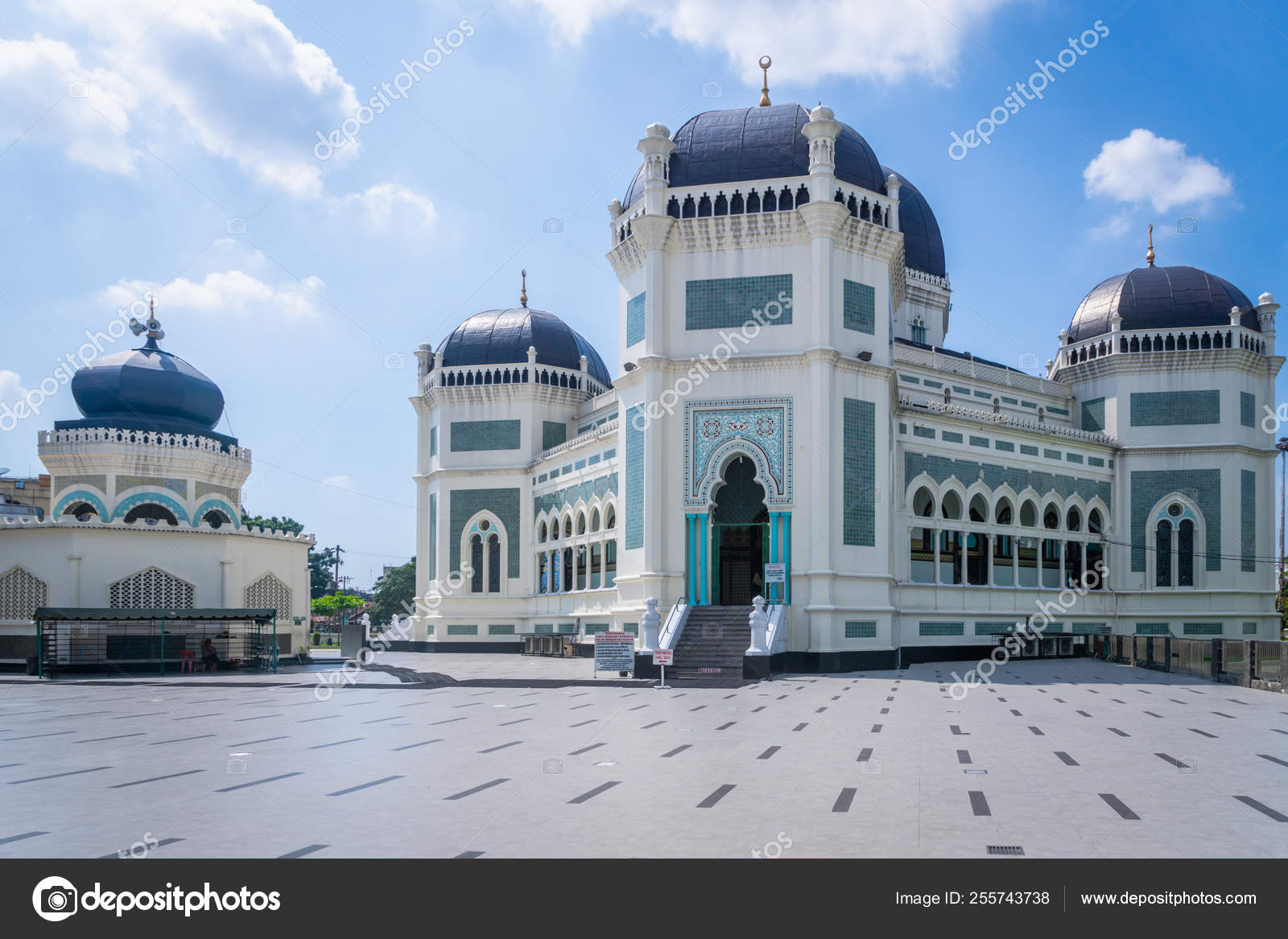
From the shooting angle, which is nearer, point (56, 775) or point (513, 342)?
point (56, 775)

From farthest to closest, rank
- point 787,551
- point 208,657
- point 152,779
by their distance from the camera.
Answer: point 208,657, point 787,551, point 152,779

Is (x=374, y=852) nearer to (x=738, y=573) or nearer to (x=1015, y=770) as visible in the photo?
(x=1015, y=770)

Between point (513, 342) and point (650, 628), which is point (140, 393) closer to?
point (513, 342)

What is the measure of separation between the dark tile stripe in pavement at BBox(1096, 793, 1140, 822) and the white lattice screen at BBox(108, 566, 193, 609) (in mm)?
30165

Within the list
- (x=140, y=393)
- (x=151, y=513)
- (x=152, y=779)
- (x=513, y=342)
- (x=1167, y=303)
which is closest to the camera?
(x=152, y=779)

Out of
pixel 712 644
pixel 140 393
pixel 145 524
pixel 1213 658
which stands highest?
pixel 140 393

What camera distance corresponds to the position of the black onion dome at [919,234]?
4359 centimetres

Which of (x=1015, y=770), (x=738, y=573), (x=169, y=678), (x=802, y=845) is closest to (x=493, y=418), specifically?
(x=738, y=573)

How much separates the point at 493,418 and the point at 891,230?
20121 mm

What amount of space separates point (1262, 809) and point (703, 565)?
68.8ft

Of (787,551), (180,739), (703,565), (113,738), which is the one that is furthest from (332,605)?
(180,739)

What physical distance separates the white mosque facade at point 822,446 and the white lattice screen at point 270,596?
855 centimetres

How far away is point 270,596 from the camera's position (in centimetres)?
3597

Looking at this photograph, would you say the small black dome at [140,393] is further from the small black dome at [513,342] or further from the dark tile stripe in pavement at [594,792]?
the dark tile stripe in pavement at [594,792]
